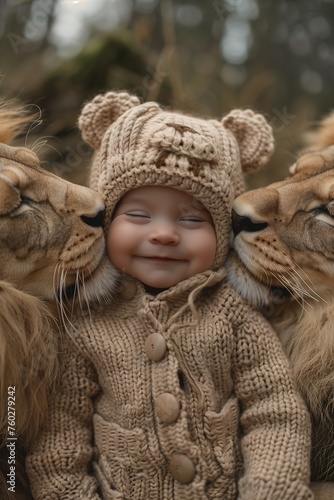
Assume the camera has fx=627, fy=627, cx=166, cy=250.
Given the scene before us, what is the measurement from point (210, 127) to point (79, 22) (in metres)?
1.84

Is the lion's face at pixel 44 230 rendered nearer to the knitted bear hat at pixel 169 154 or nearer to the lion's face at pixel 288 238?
the knitted bear hat at pixel 169 154

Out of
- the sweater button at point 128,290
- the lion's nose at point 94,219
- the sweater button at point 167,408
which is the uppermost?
the lion's nose at point 94,219

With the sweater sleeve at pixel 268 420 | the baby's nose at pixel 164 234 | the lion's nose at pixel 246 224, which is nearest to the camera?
the sweater sleeve at pixel 268 420

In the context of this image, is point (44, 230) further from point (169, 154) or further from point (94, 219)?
point (169, 154)

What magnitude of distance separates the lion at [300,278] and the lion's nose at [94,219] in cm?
32

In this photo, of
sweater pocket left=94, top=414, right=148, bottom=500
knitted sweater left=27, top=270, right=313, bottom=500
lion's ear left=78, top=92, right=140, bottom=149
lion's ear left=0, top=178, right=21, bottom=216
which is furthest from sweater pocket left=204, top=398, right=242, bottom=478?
lion's ear left=78, top=92, right=140, bottom=149

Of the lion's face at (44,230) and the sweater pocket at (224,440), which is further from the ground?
the lion's face at (44,230)

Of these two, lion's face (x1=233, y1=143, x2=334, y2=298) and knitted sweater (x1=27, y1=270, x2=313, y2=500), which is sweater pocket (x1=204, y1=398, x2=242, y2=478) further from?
lion's face (x1=233, y1=143, x2=334, y2=298)

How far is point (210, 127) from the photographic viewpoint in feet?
5.08

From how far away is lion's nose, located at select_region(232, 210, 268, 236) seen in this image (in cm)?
150

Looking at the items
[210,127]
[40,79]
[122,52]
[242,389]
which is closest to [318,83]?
[122,52]

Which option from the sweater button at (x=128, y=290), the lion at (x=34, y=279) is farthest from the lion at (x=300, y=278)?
the lion at (x=34, y=279)

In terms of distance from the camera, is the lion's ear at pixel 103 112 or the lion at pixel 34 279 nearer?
the lion at pixel 34 279

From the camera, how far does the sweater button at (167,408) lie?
1341 mm
